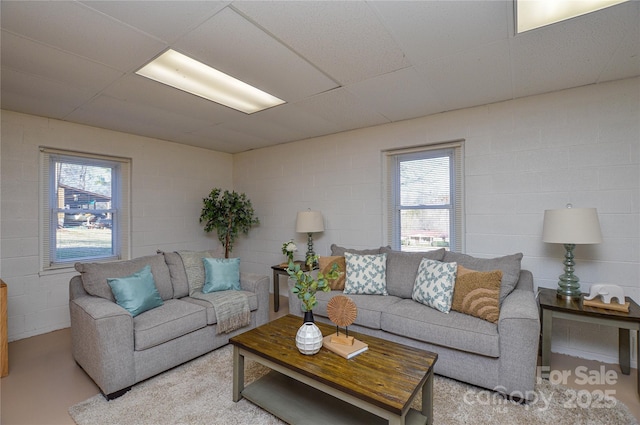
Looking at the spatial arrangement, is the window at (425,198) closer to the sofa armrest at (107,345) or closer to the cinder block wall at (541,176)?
the cinder block wall at (541,176)

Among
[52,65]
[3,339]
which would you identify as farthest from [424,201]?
[3,339]

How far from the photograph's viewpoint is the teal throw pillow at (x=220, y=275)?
122 inches

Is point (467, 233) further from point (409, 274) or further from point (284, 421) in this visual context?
point (284, 421)

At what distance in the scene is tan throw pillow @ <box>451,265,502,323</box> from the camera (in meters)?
2.27

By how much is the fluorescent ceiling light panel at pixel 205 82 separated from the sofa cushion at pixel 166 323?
1924mm

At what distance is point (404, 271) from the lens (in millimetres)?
2957

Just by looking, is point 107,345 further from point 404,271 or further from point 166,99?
point 404,271

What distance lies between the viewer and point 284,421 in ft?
5.86

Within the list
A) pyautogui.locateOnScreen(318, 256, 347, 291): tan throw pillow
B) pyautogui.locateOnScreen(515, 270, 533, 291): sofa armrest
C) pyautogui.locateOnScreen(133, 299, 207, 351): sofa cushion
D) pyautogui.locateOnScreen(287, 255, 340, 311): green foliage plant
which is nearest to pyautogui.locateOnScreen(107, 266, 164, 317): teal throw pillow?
pyautogui.locateOnScreen(133, 299, 207, 351): sofa cushion

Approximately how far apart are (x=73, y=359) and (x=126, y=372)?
95cm

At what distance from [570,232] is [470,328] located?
3.54ft

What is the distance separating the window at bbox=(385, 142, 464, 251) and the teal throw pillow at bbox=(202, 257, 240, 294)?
6.13ft

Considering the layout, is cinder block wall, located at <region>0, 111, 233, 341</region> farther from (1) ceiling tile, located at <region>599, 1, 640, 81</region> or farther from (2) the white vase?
(1) ceiling tile, located at <region>599, 1, 640, 81</region>

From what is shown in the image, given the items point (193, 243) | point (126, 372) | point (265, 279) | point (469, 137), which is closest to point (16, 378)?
point (126, 372)
